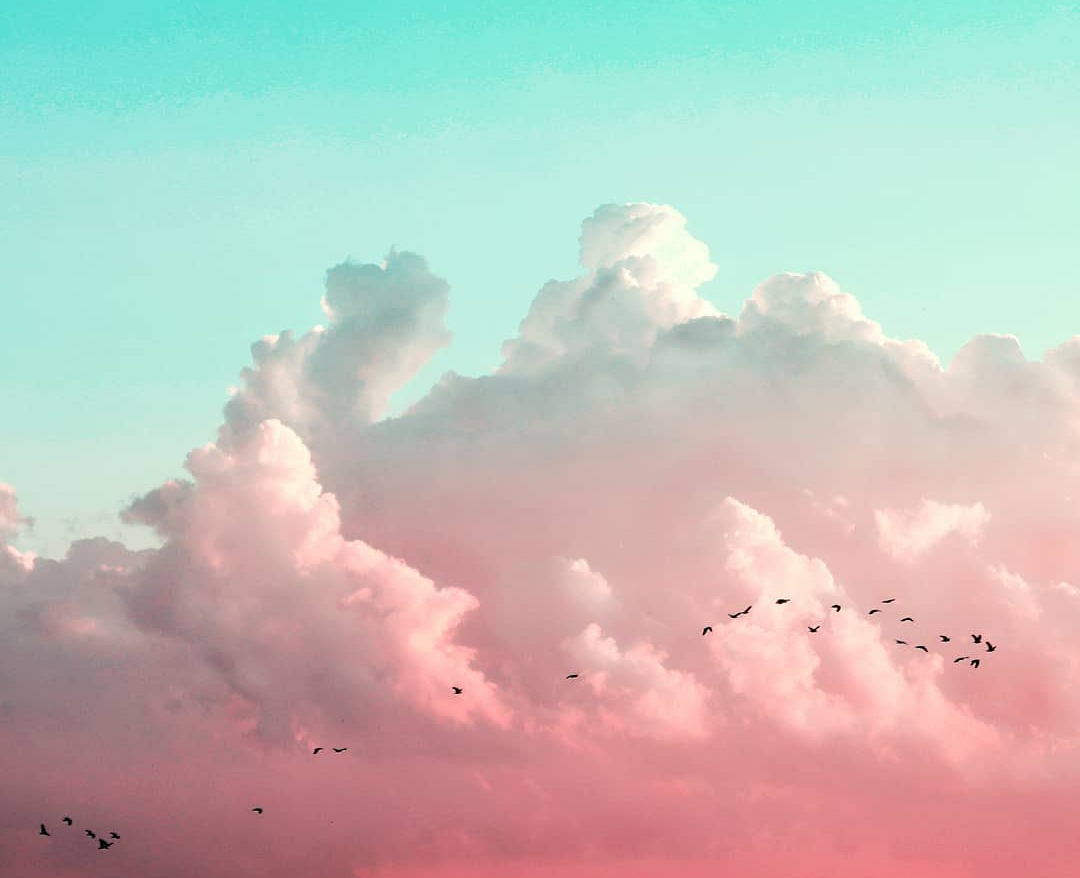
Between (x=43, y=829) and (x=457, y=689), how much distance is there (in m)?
97.4

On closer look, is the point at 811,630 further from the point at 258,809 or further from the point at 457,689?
the point at 258,809

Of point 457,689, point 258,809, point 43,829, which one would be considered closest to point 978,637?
point 457,689

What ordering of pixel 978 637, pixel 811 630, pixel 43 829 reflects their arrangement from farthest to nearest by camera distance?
pixel 43 829, pixel 811 630, pixel 978 637

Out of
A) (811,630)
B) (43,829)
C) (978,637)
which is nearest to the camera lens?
(978,637)

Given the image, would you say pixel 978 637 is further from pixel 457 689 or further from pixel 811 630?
pixel 457 689

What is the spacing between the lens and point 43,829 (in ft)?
513

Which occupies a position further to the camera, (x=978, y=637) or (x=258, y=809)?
(x=258, y=809)

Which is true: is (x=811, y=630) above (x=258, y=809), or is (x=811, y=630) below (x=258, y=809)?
above

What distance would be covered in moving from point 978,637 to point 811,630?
3008 centimetres

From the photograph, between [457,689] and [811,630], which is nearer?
[811,630]

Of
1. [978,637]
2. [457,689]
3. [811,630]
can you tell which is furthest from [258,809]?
[978,637]

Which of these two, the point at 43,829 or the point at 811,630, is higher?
the point at 811,630

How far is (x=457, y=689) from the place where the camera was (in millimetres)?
160250

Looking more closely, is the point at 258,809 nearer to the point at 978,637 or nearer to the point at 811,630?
the point at 811,630
